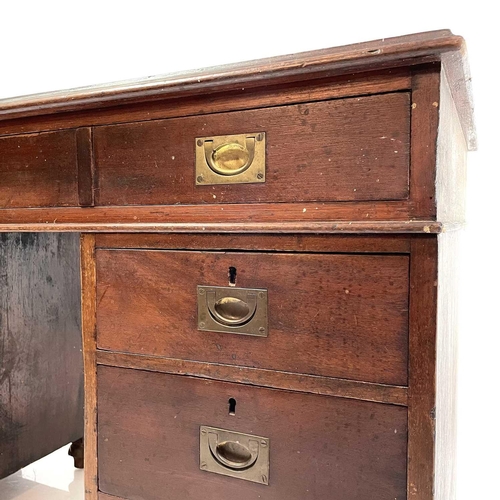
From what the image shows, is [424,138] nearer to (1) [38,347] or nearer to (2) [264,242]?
(2) [264,242]

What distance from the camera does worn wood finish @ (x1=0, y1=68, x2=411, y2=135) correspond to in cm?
73

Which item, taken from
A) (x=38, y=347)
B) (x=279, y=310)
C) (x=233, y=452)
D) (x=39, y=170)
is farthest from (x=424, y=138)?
(x=38, y=347)

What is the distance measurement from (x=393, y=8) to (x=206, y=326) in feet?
3.82

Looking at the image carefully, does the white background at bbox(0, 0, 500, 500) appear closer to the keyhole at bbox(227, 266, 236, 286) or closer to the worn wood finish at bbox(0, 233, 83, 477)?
the worn wood finish at bbox(0, 233, 83, 477)

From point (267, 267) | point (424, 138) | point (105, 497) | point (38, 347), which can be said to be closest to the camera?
point (424, 138)

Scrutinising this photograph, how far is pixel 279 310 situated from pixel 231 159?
257 millimetres

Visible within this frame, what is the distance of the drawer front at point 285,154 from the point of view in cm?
73

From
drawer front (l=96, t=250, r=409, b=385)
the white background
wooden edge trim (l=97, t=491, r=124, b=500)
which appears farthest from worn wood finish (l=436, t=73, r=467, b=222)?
wooden edge trim (l=97, t=491, r=124, b=500)

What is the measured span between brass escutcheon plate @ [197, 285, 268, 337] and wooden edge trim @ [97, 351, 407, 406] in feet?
0.21

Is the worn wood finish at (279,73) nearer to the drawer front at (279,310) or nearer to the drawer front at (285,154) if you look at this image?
the drawer front at (285,154)

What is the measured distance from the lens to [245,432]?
0.84m

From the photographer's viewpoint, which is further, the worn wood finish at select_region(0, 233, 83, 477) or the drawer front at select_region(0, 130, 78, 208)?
the worn wood finish at select_region(0, 233, 83, 477)

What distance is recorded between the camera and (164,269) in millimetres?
885

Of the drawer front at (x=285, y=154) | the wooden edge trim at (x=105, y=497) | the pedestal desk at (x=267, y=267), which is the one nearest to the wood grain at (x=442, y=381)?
the pedestal desk at (x=267, y=267)
